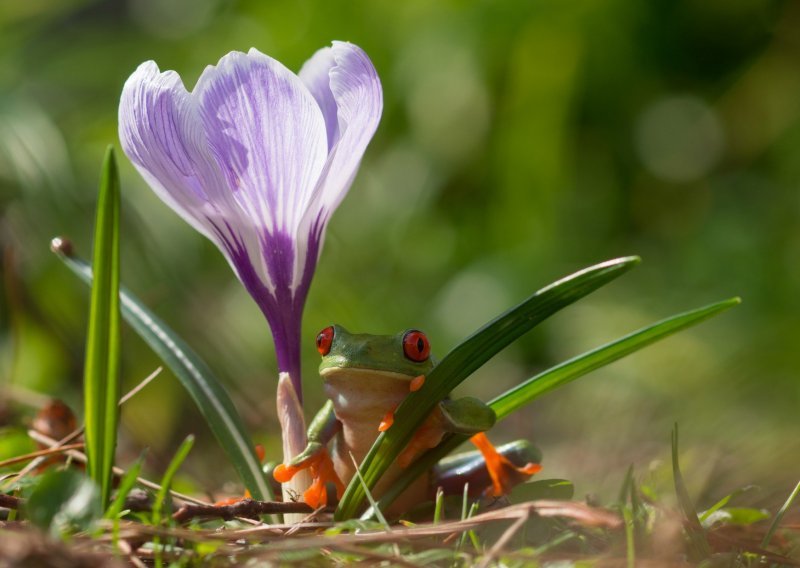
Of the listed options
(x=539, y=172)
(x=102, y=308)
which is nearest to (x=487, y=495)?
(x=102, y=308)

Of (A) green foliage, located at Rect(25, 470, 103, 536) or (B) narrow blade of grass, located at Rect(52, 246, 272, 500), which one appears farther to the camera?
(B) narrow blade of grass, located at Rect(52, 246, 272, 500)

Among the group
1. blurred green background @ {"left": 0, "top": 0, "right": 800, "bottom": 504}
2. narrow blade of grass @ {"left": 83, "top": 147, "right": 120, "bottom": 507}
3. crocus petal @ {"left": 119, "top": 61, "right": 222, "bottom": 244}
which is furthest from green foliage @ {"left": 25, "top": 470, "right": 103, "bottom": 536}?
blurred green background @ {"left": 0, "top": 0, "right": 800, "bottom": 504}

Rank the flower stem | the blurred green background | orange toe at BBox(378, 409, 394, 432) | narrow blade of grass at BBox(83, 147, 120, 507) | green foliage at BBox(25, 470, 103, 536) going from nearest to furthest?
green foliage at BBox(25, 470, 103, 536) → narrow blade of grass at BBox(83, 147, 120, 507) → orange toe at BBox(378, 409, 394, 432) → the flower stem → the blurred green background

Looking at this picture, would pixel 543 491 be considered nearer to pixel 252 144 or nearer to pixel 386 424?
pixel 386 424

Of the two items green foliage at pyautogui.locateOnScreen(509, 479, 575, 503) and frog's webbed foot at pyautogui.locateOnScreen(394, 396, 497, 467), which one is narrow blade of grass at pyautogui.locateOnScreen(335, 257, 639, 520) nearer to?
frog's webbed foot at pyautogui.locateOnScreen(394, 396, 497, 467)

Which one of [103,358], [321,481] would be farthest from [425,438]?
[103,358]

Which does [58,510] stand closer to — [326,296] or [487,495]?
[487,495]

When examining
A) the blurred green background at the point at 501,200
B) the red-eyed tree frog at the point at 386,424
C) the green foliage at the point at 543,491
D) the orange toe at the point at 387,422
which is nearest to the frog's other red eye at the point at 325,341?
the red-eyed tree frog at the point at 386,424
